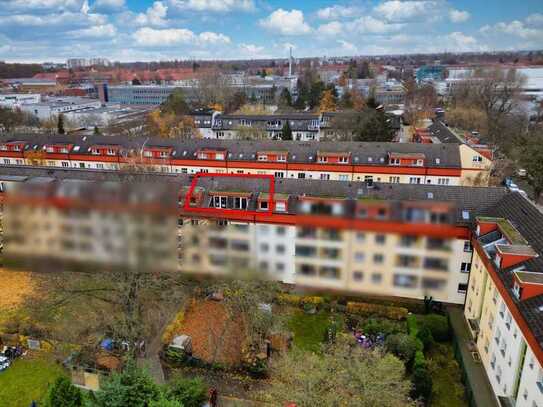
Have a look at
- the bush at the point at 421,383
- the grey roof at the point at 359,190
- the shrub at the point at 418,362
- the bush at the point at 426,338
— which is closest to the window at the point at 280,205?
the grey roof at the point at 359,190

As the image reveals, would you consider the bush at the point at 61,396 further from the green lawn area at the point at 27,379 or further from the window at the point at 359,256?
the window at the point at 359,256

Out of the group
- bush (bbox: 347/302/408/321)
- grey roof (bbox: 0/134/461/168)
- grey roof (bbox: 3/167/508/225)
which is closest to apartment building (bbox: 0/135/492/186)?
grey roof (bbox: 0/134/461/168)

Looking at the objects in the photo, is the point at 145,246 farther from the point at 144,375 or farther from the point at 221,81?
the point at 221,81

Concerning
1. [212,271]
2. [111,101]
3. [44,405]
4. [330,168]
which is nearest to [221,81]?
[111,101]

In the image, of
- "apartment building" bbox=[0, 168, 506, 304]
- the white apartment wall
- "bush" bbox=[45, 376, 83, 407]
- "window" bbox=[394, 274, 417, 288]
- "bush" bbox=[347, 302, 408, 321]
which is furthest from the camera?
the white apartment wall

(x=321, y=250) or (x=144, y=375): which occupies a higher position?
(x=321, y=250)

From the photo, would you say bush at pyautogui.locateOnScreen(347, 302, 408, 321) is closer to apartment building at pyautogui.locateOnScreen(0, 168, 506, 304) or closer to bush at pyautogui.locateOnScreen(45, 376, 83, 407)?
apartment building at pyautogui.locateOnScreen(0, 168, 506, 304)

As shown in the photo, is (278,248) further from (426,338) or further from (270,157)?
(270,157)
